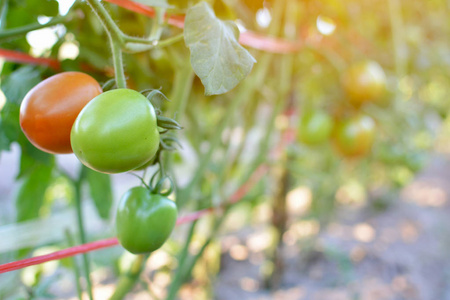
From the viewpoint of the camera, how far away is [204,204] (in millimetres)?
769

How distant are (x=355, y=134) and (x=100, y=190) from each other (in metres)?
0.64

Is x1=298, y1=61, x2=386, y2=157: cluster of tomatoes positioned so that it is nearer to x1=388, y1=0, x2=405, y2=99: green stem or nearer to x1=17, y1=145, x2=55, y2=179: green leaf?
x1=388, y1=0, x2=405, y2=99: green stem

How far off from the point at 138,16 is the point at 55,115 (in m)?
0.37

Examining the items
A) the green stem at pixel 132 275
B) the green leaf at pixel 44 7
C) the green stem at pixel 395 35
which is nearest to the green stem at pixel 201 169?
the green stem at pixel 132 275

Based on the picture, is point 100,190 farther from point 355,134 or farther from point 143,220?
point 355,134

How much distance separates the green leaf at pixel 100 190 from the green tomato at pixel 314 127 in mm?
517

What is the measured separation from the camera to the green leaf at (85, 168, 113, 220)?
61cm

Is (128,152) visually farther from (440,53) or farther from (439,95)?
(439,95)

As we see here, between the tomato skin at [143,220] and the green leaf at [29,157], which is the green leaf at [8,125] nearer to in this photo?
the green leaf at [29,157]

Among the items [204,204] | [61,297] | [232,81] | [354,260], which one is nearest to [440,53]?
[354,260]

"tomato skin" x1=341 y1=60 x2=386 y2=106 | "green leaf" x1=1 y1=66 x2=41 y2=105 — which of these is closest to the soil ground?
"tomato skin" x1=341 y1=60 x2=386 y2=106

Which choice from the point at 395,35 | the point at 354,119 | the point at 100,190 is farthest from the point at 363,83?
the point at 100,190

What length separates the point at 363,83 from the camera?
89 centimetres

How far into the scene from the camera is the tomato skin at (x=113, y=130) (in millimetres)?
251
